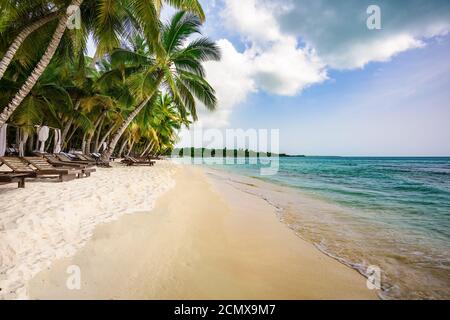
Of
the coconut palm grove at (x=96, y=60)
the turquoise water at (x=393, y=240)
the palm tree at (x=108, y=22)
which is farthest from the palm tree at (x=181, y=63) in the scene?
the turquoise water at (x=393, y=240)

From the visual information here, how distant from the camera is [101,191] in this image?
6172 mm

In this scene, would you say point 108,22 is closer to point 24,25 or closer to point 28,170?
point 24,25

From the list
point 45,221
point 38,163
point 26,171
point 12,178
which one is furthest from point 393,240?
point 38,163

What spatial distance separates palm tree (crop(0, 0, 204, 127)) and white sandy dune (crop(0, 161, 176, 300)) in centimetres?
259

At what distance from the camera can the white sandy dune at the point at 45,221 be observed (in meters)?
2.61

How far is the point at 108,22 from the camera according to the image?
26.0 feet

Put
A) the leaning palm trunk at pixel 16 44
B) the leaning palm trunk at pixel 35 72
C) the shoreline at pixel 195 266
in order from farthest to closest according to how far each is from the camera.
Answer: the leaning palm trunk at pixel 35 72 → the leaning palm trunk at pixel 16 44 → the shoreline at pixel 195 266

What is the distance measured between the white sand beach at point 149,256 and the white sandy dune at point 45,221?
14mm

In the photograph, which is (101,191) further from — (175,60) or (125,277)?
(175,60)

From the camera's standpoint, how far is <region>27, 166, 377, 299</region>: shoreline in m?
2.50

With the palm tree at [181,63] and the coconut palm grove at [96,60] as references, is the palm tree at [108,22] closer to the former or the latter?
the coconut palm grove at [96,60]
